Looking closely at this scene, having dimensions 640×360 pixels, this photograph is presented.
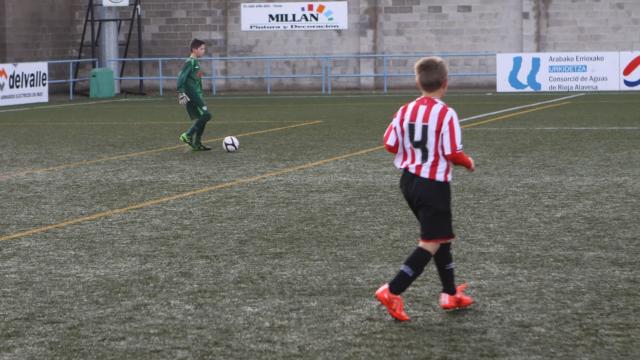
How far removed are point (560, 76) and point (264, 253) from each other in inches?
940

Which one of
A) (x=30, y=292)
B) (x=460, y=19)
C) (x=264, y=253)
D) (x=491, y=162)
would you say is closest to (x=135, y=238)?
(x=264, y=253)

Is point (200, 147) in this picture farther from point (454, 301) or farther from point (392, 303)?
point (392, 303)

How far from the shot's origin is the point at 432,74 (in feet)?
18.3

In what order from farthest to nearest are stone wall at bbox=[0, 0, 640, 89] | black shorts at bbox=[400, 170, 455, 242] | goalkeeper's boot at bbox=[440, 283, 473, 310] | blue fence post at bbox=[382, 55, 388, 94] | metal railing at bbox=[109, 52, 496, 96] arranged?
stone wall at bbox=[0, 0, 640, 89]
metal railing at bbox=[109, 52, 496, 96]
blue fence post at bbox=[382, 55, 388, 94]
goalkeeper's boot at bbox=[440, 283, 473, 310]
black shorts at bbox=[400, 170, 455, 242]

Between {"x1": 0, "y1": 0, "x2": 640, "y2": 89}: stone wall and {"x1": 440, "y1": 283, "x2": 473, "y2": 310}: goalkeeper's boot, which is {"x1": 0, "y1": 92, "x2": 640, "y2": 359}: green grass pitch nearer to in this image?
{"x1": 440, "y1": 283, "x2": 473, "y2": 310}: goalkeeper's boot

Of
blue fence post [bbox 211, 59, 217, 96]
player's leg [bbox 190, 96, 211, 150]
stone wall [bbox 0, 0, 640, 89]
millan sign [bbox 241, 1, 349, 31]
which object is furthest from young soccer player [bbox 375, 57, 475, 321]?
millan sign [bbox 241, 1, 349, 31]

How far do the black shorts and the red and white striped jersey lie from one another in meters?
0.04

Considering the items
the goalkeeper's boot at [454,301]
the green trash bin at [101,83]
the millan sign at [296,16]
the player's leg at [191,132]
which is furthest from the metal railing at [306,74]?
the goalkeeper's boot at [454,301]

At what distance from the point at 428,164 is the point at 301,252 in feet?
7.20

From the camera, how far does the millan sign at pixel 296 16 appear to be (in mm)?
35750

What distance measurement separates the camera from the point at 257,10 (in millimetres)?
36188

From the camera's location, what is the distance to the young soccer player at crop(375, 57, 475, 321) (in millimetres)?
5578

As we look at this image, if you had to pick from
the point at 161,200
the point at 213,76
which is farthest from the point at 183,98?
the point at 213,76

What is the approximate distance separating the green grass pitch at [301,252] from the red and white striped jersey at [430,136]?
778 mm
